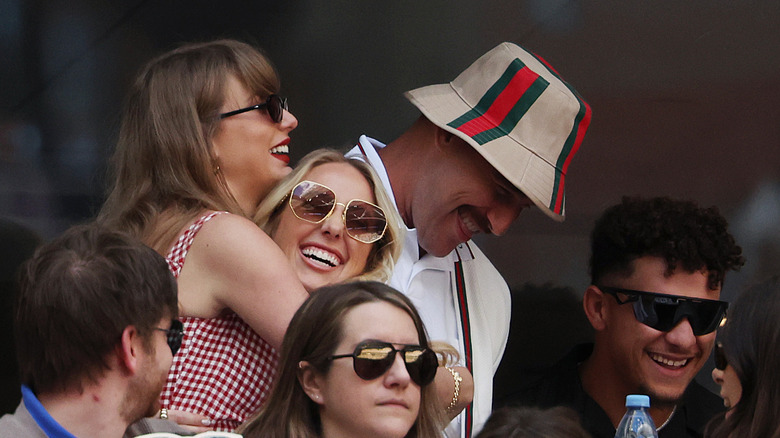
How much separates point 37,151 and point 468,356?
1637mm

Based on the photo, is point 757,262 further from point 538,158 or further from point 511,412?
point 511,412

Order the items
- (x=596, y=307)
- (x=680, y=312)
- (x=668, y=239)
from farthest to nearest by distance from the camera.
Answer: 1. (x=596, y=307)
2. (x=668, y=239)
3. (x=680, y=312)

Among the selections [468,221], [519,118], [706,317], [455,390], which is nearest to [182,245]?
[455,390]

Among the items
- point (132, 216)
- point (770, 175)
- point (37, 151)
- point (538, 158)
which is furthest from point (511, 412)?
point (770, 175)

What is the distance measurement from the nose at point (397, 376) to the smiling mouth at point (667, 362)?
4.51ft

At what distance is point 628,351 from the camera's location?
11.6 ft

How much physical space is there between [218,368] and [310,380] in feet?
0.92

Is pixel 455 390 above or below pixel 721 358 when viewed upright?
below

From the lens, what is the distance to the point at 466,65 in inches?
162

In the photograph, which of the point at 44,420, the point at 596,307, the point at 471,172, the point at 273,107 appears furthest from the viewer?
the point at 596,307

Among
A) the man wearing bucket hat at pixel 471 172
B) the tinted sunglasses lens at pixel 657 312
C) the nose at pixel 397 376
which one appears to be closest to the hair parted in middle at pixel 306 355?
the nose at pixel 397 376

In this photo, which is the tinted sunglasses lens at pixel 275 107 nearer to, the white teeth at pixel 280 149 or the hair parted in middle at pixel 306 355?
the white teeth at pixel 280 149

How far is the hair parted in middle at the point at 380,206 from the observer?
2.96 metres

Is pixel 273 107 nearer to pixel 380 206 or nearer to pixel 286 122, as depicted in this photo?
pixel 286 122
